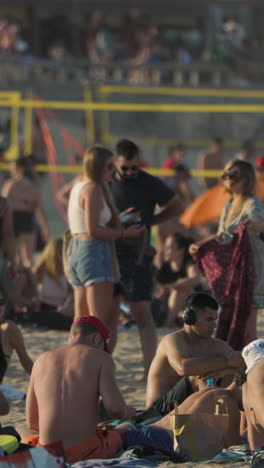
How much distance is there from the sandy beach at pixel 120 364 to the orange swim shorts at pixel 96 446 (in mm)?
1077

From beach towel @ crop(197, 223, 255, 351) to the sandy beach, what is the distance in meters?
0.69

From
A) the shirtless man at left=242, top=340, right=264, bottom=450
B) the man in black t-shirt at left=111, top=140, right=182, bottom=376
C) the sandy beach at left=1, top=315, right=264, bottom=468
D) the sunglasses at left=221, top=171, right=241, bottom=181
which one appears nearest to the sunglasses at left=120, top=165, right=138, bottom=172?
the man in black t-shirt at left=111, top=140, right=182, bottom=376

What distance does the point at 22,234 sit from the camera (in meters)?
11.7

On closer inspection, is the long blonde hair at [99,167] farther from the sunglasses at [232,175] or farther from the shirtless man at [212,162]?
the shirtless man at [212,162]

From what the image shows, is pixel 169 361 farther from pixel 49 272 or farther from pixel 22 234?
pixel 22 234

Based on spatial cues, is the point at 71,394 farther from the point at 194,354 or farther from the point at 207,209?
the point at 207,209

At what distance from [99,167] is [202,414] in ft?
6.88

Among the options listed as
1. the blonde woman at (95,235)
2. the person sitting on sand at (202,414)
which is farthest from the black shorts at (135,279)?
the person sitting on sand at (202,414)

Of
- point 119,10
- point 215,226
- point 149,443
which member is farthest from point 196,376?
point 119,10

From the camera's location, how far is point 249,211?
6918 mm

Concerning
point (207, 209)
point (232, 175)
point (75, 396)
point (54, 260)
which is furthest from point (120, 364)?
point (207, 209)

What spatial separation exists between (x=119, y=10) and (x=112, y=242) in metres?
17.8

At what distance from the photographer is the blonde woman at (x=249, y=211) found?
692cm

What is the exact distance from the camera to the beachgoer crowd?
5.16 metres
